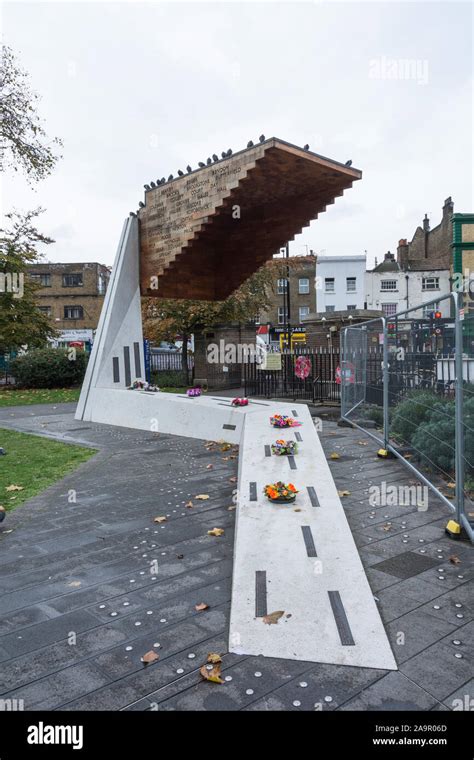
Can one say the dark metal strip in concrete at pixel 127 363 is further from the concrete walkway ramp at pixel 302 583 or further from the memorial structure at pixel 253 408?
the concrete walkway ramp at pixel 302 583

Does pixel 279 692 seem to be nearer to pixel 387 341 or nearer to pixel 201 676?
pixel 201 676

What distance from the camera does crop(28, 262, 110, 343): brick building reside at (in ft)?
200

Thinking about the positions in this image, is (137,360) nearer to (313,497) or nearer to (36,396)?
(36,396)

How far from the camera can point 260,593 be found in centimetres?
415

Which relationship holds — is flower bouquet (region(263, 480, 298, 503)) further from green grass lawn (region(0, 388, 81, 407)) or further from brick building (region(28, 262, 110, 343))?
brick building (region(28, 262, 110, 343))

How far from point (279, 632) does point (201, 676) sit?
677 mm

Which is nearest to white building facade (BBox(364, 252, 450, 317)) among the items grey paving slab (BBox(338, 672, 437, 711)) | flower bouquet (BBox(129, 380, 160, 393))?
flower bouquet (BBox(129, 380, 160, 393))

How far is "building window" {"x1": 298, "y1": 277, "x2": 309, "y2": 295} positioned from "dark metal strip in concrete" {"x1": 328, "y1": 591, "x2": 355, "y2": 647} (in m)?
55.1

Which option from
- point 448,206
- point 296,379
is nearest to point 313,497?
point 296,379

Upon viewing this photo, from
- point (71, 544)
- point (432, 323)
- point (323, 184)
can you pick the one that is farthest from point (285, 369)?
point (71, 544)

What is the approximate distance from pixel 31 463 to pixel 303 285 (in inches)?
1988

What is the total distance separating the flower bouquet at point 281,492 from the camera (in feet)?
19.7

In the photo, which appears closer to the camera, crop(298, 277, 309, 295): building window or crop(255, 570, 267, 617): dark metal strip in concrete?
crop(255, 570, 267, 617): dark metal strip in concrete

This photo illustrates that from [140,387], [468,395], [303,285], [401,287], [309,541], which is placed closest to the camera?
Result: [309,541]
